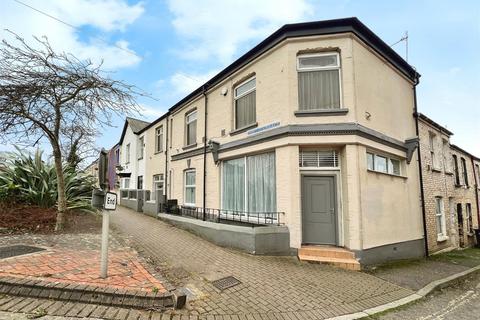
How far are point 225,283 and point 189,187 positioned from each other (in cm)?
801

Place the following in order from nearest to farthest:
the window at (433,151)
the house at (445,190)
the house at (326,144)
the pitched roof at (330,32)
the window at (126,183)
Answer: the house at (326,144)
the pitched roof at (330,32)
the house at (445,190)
the window at (433,151)
the window at (126,183)

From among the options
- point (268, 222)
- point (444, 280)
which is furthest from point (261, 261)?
point (444, 280)

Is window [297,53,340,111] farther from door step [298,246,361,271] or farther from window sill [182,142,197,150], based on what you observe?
window sill [182,142,197,150]

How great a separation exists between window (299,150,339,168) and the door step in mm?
2264

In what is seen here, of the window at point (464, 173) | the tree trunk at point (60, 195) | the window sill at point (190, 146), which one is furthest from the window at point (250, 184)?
the window at point (464, 173)

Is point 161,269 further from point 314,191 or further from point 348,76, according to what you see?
point 348,76

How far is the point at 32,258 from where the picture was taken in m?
5.11

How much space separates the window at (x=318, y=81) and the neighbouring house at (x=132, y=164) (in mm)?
11703

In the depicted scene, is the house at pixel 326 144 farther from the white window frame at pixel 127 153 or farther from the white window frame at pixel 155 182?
the white window frame at pixel 127 153

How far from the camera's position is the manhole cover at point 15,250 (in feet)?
17.3

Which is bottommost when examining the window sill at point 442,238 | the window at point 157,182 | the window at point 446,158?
the window sill at point 442,238

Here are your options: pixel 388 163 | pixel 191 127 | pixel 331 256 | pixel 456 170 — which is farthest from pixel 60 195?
pixel 456 170

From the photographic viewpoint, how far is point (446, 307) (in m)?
4.97

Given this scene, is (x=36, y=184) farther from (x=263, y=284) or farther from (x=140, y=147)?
(x=140, y=147)
